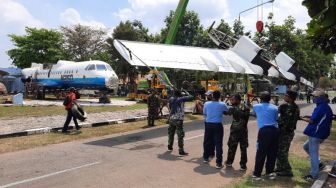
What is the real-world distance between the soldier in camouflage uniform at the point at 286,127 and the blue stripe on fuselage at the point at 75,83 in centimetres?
2414

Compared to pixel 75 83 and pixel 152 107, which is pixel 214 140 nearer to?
pixel 152 107

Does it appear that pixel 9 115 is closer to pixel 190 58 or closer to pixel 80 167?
pixel 190 58

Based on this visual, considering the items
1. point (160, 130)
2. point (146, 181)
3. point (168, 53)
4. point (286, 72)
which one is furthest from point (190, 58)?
point (146, 181)

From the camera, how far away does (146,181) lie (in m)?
8.22

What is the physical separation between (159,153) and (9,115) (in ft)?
39.4

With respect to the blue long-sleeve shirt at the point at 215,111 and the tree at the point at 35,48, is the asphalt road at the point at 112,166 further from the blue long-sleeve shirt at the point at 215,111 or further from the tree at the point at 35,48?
the tree at the point at 35,48

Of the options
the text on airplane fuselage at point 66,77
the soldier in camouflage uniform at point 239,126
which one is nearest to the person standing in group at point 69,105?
the soldier in camouflage uniform at point 239,126

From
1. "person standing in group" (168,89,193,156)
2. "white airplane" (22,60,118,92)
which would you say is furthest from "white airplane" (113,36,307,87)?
"white airplane" (22,60,118,92)

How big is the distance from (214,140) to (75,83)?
2601 centimetres

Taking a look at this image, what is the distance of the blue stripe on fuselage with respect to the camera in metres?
32.0

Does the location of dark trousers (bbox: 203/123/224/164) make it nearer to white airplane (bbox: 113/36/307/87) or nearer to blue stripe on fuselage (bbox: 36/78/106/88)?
white airplane (bbox: 113/36/307/87)

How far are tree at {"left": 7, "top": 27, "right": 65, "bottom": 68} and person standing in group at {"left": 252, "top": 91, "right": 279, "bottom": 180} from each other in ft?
166

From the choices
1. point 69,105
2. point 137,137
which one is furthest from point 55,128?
point 137,137

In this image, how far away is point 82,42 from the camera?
6425cm
